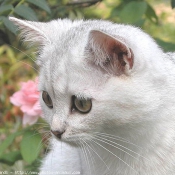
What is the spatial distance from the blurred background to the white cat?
0.32m

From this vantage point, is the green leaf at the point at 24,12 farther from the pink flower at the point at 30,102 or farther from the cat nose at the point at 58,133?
the cat nose at the point at 58,133

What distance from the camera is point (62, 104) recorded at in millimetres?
1699

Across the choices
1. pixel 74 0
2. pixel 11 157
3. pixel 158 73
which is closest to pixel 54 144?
pixel 11 157

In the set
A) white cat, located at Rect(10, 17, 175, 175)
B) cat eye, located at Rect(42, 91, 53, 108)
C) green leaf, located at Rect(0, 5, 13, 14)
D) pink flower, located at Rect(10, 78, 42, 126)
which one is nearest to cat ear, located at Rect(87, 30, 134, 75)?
white cat, located at Rect(10, 17, 175, 175)

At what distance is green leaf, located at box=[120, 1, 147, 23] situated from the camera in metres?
2.31

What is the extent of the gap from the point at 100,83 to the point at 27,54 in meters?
1.07

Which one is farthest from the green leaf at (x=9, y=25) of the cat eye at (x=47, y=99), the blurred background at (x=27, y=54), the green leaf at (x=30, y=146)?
the green leaf at (x=30, y=146)

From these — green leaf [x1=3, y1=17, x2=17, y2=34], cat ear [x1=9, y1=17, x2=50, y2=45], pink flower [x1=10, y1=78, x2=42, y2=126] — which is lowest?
pink flower [x1=10, y1=78, x2=42, y2=126]

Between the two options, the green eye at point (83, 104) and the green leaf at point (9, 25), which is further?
the green leaf at point (9, 25)

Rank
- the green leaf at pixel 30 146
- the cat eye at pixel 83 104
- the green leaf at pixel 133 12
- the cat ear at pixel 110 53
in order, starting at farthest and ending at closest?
the green leaf at pixel 133 12 < the green leaf at pixel 30 146 < the cat eye at pixel 83 104 < the cat ear at pixel 110 53

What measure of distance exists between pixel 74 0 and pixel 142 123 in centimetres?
146

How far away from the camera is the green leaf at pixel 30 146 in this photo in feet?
7.16

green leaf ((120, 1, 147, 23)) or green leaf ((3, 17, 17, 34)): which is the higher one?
green leaf ((120, 1, 147, 23))

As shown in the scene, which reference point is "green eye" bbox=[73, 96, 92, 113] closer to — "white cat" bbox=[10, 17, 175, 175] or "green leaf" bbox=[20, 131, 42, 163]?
"white cat" bbox=[10, 17, 175, 175]
